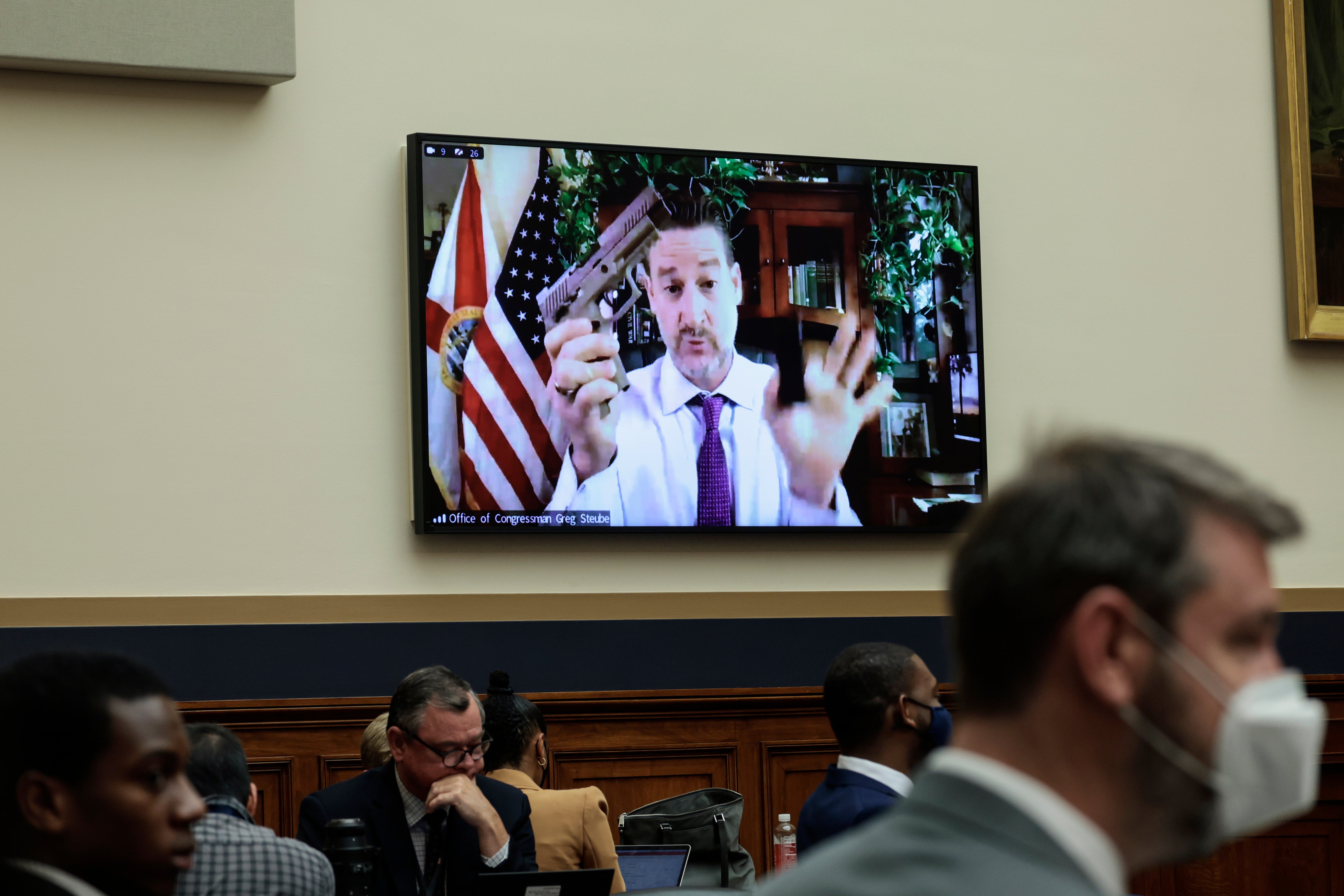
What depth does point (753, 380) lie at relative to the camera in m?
6.58

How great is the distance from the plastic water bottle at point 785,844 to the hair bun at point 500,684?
1082 mm

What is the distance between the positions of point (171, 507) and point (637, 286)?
2.14 m

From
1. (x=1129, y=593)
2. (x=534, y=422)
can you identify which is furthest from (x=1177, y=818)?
(x=534, y=422)

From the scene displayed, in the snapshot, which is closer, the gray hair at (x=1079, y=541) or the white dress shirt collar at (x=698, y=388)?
the gray hair at (x=1079, y=541)

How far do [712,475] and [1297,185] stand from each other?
11.0ft

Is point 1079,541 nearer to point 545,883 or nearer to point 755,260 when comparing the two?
point 545,883

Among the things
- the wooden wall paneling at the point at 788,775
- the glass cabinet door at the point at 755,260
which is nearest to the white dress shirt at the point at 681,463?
the glass cabinet door at the point at 755,260

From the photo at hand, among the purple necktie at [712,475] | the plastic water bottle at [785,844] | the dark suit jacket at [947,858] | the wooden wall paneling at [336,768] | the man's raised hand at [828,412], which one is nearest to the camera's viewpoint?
the dark suit jacket at [947,858]

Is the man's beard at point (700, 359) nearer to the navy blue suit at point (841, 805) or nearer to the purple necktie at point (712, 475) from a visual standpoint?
the purple necktie at point (712, 475)

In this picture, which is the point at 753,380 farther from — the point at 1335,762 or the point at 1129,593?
the point at 1129,593

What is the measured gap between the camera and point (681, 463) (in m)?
6.45

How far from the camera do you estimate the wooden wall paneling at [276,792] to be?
5.84 meters

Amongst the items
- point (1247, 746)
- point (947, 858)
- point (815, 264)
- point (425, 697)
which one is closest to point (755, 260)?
point (815, 264)

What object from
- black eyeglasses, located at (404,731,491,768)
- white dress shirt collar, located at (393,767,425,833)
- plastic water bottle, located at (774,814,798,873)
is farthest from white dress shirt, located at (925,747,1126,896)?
white dress shirt collar, located at (393,767,425,833)
